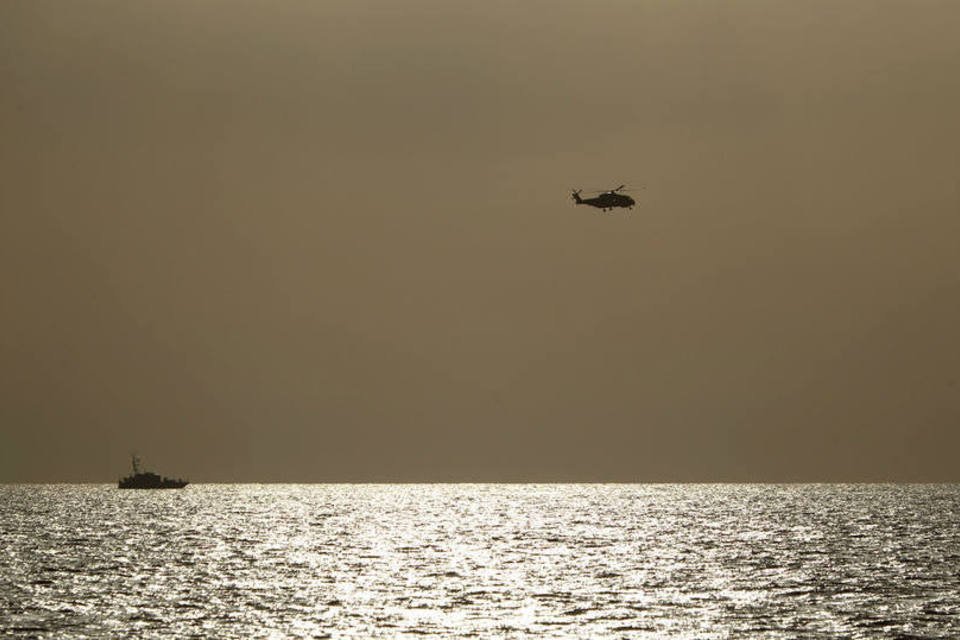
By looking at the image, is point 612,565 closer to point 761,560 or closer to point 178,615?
point 761,560

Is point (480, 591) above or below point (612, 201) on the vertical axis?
below

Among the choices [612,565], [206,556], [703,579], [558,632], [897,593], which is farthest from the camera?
[206,556]

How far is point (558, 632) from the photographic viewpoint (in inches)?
3733

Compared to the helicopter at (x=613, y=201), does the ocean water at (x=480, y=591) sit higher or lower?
lower

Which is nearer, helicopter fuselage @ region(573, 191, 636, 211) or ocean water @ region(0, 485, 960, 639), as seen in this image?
ocean water @ region(0, 485, 960, 639)

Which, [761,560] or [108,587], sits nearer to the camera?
[108,587]

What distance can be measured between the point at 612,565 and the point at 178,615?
2381 inches

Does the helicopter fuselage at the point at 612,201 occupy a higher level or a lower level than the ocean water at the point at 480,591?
higher

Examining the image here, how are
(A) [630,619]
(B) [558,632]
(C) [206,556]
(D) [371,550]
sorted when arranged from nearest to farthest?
1. (B) [558,632]
2. (A) [630,619]
3. (C) [206,556]
4. (D) [371,550]

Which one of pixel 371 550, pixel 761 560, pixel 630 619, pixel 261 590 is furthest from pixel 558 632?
pixel 371 550

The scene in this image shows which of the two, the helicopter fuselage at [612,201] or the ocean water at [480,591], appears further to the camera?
the helicopter fuselage at [612,201]

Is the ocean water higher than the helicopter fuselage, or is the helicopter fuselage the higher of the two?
the helicopter fuselage

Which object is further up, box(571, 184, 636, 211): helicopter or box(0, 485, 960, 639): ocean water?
box(571, 184, 636, 211): helicopter

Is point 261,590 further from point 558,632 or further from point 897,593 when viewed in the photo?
point 897,593
